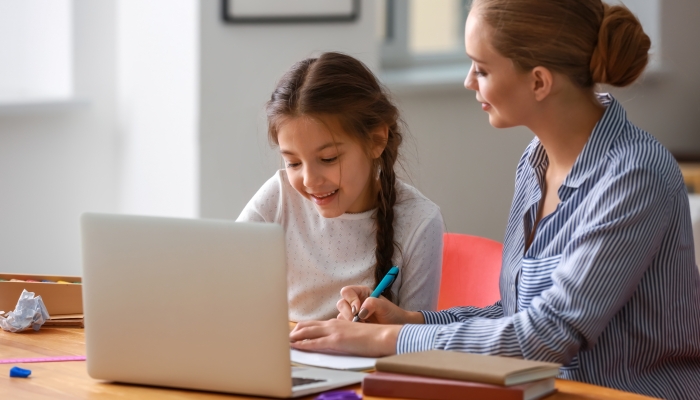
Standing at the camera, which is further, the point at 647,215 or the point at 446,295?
the point at 446,295

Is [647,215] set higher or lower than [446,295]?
higher

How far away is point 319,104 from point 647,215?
641 mm

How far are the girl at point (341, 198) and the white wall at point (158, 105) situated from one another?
1327 mm

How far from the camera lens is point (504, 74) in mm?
1214

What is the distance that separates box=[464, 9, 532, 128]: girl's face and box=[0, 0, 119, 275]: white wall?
202 cm

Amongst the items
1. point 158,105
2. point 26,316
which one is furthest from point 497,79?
point 158,105

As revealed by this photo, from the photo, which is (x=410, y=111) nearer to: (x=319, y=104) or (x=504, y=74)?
(x=319, y=104)

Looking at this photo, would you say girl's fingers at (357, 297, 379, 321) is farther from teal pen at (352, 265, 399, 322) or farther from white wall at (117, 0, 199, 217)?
white wall at (117, 0, 199, 217)

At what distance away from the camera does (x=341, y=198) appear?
1589 mm

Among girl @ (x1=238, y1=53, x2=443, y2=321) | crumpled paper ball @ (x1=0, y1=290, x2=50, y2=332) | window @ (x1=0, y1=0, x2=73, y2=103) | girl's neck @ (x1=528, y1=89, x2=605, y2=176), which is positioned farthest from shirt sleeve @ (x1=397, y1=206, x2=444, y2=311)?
window @ (x1=0, y1=0, x2=73, y2=103)

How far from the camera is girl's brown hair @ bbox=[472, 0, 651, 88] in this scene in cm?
117

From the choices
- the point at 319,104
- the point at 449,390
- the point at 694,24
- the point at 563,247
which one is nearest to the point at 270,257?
the point at 449,390

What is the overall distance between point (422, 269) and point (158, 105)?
1719 mm

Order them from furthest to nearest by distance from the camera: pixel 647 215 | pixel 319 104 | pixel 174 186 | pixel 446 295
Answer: pixel 174 186
pixel 446 295
pixel 319 104
pixel 647 215
